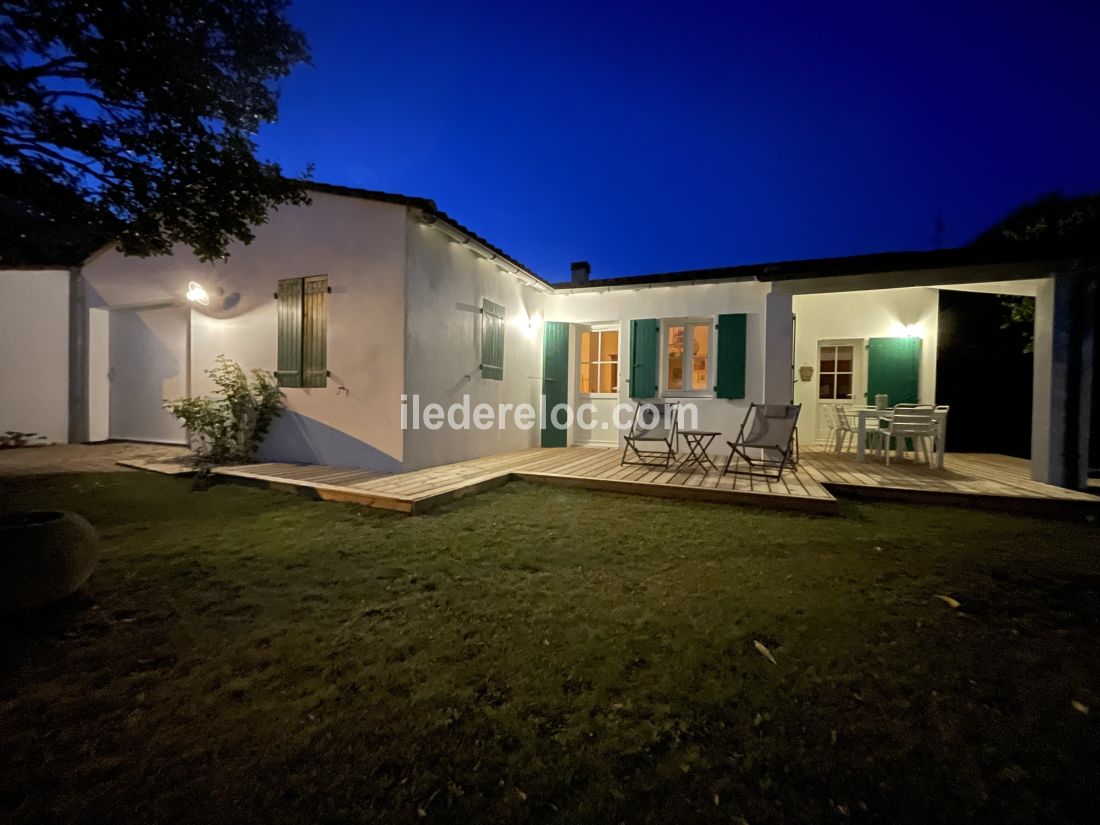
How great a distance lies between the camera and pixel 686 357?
8062 millimetres

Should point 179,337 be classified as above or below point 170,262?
below

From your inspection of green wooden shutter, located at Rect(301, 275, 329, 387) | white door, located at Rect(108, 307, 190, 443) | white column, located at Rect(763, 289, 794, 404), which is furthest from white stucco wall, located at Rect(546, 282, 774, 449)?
white door, located at Rect(108, 307, 190, 443)

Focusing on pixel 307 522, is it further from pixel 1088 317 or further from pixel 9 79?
pixel 1088 317

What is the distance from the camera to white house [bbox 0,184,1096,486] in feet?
17.9

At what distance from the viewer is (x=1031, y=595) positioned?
2758 millimetres

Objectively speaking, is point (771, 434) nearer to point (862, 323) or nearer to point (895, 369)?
point (895, 369)

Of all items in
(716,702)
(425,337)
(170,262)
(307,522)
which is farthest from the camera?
(170,262)

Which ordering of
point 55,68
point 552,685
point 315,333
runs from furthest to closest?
point 315,333, point 55,68, point 552,685

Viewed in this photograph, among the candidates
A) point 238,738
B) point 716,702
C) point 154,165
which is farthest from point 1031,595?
point 154,165

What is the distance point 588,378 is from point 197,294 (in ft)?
19.7

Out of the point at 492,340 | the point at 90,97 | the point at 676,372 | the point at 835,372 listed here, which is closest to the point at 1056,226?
the point at 835,372

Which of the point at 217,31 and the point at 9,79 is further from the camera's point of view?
the point at 217,31

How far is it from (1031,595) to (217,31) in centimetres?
616

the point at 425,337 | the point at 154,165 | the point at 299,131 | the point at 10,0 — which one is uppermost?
the point at 299,131
